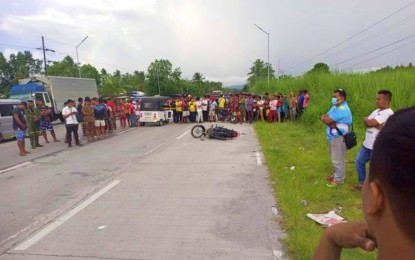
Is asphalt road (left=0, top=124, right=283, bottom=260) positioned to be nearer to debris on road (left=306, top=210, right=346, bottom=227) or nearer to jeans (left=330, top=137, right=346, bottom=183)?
debris on road (left=306, top=210, right=346, bottom=227)

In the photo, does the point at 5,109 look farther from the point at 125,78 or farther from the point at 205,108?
the point at 125,78

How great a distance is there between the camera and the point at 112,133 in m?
18.4

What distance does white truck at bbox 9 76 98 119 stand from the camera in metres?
24.9

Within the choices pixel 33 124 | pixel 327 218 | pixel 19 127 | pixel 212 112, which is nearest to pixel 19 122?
Answer: pixel 19 127

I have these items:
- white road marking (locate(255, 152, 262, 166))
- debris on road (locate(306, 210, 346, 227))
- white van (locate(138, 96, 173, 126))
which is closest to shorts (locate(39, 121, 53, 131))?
white van (locate(138, 96, 173, 126))

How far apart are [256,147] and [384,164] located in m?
11.8

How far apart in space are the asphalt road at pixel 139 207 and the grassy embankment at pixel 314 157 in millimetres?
300

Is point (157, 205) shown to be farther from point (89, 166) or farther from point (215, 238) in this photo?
point (89, 166)

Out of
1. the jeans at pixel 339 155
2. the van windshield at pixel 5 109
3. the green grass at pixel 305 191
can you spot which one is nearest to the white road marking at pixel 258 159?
the green grass at pixel 305 191

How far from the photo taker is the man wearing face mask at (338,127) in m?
6.90

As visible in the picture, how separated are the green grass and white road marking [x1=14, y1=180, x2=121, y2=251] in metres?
3.30

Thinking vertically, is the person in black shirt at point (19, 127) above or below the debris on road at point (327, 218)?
above

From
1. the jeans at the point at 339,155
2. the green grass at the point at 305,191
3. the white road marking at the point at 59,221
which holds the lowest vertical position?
the green grass at the point at 305,191

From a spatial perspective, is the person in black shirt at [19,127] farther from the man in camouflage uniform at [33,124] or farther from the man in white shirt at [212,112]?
the man in white shirt at [212,112]
